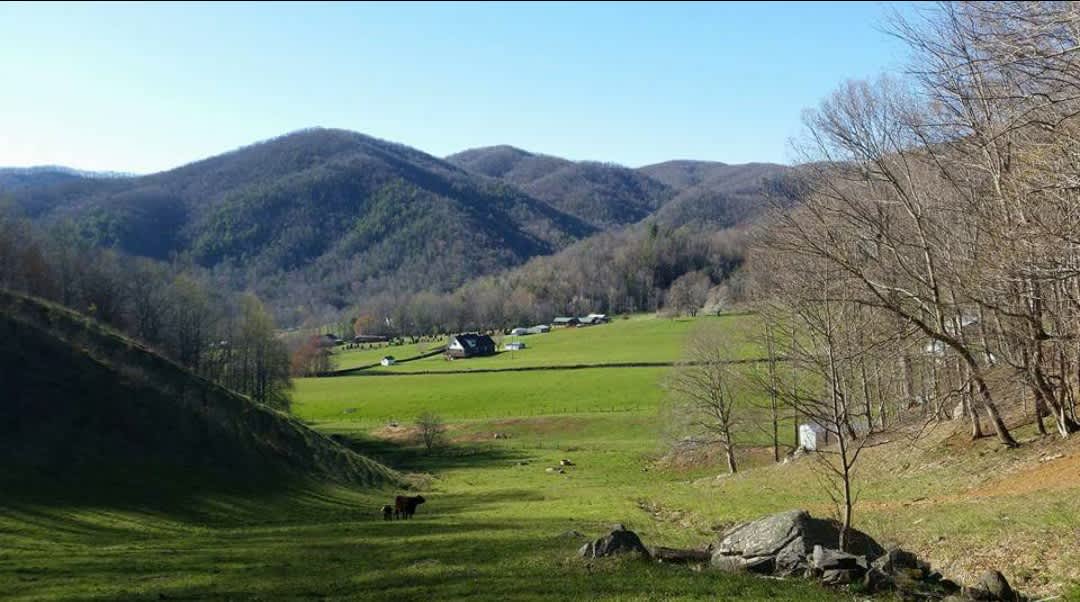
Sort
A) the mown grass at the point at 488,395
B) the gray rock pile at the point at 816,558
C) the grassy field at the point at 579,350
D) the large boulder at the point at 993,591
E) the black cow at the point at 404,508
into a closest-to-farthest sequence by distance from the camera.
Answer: the large boulder at the point at 993,591
the gray rock pile at the point at 816,558
the black cow at the point at 404,508
the mown grass at the point at 488,395
the grassy field at the point at 579,350

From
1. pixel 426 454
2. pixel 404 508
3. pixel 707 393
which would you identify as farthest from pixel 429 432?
pixel 404 508

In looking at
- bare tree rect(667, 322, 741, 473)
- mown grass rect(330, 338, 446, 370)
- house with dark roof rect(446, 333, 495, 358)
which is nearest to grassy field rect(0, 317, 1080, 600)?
bare tree rect(667, 322, 741, 473)

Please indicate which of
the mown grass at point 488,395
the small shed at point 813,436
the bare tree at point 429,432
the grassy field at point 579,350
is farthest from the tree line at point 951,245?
the grassy field at point 579,350

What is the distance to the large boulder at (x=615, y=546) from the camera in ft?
51.4

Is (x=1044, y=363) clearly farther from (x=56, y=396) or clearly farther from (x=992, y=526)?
(x=56, y=396)

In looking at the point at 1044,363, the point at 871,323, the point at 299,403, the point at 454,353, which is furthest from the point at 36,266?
the point at 1044,363

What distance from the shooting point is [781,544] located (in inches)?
602

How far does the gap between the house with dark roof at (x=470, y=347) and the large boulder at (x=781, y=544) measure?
116530mm

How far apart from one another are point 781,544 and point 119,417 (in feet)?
99.7

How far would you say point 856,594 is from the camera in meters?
13.2

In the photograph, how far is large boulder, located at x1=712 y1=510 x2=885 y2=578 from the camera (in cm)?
1481

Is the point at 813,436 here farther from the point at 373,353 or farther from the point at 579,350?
the point at 373,353

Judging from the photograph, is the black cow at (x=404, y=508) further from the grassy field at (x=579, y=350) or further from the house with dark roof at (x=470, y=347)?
the house with dark roof at (x=470, y=347)

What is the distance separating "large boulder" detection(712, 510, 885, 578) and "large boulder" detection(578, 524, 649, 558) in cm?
150
